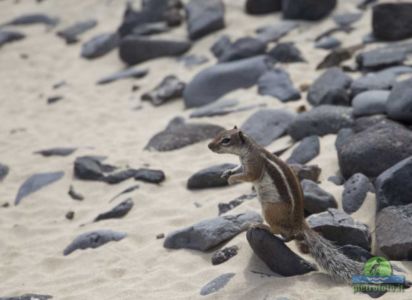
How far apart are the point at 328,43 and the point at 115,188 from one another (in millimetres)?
4111

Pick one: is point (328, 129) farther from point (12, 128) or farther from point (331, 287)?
point (12, 128)

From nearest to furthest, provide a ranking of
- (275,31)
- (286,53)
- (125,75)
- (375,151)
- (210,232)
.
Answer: (210,232) → (375,151) → (286,53) → (275,31) → (125,75)

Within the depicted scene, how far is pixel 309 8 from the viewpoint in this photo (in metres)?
10.7

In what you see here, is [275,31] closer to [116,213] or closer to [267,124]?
[267,124]

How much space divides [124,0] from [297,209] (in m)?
9.93

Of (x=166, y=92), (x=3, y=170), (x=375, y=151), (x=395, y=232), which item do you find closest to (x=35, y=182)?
(x=3, y=170)

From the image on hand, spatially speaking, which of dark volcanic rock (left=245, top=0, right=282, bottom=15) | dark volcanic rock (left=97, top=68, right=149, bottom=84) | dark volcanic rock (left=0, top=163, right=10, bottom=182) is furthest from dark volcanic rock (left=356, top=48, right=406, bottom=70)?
dark volcanic rock (left=0, top=163, right=10, bottom=182)

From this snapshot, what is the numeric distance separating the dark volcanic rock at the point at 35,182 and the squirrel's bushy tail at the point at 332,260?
375 centimetres

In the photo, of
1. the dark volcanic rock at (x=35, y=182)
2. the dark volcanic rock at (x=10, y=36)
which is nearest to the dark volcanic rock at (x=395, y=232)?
the dark volcanic rock at (x=35, y=182)

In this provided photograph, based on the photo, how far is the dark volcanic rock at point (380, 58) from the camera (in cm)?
843

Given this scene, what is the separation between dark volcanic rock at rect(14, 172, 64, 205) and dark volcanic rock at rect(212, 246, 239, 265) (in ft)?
9.48

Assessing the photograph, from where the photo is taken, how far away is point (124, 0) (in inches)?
550

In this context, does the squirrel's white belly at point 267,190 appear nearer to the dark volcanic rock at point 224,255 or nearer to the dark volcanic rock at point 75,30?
the dark volcanic rock at point 224,255

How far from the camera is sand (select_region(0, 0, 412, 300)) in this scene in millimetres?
5254
